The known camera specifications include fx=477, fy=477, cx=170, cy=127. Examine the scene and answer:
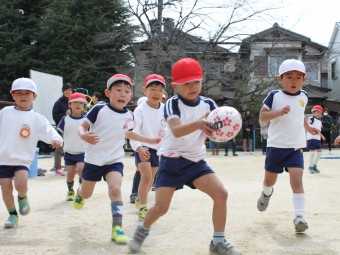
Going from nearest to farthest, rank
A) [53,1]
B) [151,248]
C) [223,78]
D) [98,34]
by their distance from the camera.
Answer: [151,248]
[223,78]
[98,34]
[53,1]

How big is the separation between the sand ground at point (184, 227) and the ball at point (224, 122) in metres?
1.06

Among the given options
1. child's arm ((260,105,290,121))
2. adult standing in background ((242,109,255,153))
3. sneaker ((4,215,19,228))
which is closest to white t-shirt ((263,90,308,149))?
child's arm ((260,105,290,121))

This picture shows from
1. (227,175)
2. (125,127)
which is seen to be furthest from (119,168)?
(227,175)

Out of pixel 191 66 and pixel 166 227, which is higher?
pixel 191 66

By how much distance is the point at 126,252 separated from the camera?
4.22 metres

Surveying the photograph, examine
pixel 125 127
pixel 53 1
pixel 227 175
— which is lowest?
pixel 227 175

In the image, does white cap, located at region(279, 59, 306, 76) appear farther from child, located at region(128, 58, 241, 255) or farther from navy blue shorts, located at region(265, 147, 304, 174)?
child, located at region(128, 58, 241, 255)

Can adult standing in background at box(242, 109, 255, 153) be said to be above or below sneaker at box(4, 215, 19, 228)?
above

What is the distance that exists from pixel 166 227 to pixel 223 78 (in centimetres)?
2309

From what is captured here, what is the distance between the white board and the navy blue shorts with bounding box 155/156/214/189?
12.2m

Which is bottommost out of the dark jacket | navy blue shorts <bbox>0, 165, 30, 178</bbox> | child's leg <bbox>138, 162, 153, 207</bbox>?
child's leg <bbox>138, 162, 153, 207</bbox>

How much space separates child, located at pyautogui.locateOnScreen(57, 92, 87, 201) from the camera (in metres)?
7.82

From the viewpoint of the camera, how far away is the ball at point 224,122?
388 centimetres

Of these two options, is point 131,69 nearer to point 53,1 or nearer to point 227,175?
point 53,1
